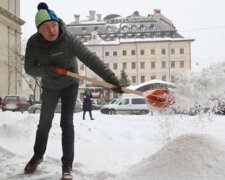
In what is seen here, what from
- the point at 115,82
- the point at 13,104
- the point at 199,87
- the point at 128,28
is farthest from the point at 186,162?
the point at 128,28

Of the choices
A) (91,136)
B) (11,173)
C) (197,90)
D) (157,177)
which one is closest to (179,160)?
(157,177)

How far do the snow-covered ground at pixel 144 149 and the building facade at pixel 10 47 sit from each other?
109ft

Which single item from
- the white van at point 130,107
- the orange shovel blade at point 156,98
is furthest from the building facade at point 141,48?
the orange shovel blade at point 156,98

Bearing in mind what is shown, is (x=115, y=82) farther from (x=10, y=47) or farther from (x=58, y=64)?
(x=10, y=47)

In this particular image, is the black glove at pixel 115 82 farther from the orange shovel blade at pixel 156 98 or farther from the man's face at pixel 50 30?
the orange shovel blade at pixel 156 98

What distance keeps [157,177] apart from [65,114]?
1.22m

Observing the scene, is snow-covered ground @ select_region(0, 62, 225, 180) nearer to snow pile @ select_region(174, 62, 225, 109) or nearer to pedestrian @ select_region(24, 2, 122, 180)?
snow pile @ select_region(174, 62, 225, 109)

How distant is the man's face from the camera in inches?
168

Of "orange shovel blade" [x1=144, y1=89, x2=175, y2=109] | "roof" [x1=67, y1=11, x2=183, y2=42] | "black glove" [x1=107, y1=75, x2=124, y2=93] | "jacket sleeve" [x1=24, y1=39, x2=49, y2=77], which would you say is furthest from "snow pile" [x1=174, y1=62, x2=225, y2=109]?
"roof" [x1=67, y1=11, x2=183, y2=42]

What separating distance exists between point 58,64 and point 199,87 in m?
3.25

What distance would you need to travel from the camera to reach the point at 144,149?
8.24m

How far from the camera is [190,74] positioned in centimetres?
738

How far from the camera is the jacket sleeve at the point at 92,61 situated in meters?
4.37

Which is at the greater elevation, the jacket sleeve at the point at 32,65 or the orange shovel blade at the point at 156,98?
the jacket sleeve at the point at 32,65
